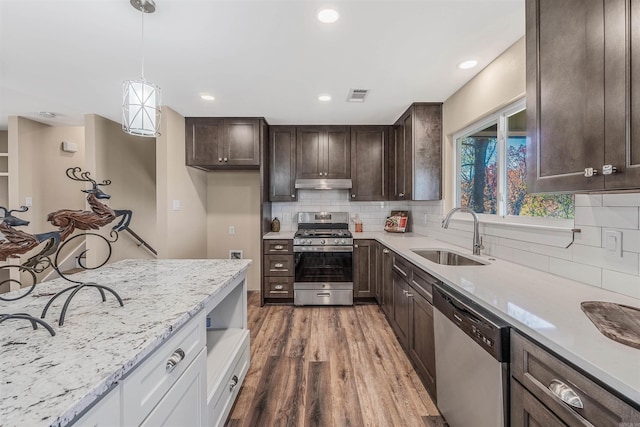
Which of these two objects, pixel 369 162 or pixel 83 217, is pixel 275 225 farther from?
pixel 83 217

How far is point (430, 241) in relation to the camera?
9.84ft

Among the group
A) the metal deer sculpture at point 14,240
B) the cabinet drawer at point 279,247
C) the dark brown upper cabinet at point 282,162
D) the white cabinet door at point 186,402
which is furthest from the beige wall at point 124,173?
the white cabinet door at point 186,402

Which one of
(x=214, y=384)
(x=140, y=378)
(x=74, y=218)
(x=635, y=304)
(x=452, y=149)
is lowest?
(x=214, y=384)

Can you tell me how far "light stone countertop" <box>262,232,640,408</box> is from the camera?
0.70m

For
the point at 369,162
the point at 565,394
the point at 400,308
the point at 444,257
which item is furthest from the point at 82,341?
the point at 369,162

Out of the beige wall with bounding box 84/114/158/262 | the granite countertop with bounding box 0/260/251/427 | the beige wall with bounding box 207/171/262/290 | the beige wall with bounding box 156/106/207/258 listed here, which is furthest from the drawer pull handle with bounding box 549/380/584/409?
the beige wall with bounding box 84/114/158/262

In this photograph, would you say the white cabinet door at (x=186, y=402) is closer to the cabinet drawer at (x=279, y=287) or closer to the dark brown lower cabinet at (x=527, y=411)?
the dark brown lower cabinet at (x=527, y=411)

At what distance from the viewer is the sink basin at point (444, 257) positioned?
7.35 ft

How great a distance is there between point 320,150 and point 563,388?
3354 mm

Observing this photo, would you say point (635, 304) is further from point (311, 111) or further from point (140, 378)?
point (311, 111)

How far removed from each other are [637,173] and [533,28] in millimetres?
822

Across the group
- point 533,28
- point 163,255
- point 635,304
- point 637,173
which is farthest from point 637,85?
point 163,255

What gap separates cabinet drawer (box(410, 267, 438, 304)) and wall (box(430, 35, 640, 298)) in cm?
64

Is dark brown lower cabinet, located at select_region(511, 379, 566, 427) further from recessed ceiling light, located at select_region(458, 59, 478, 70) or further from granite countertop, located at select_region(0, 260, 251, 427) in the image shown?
recessed ceiling light, located at select_region(458, 59, 478, 70)
